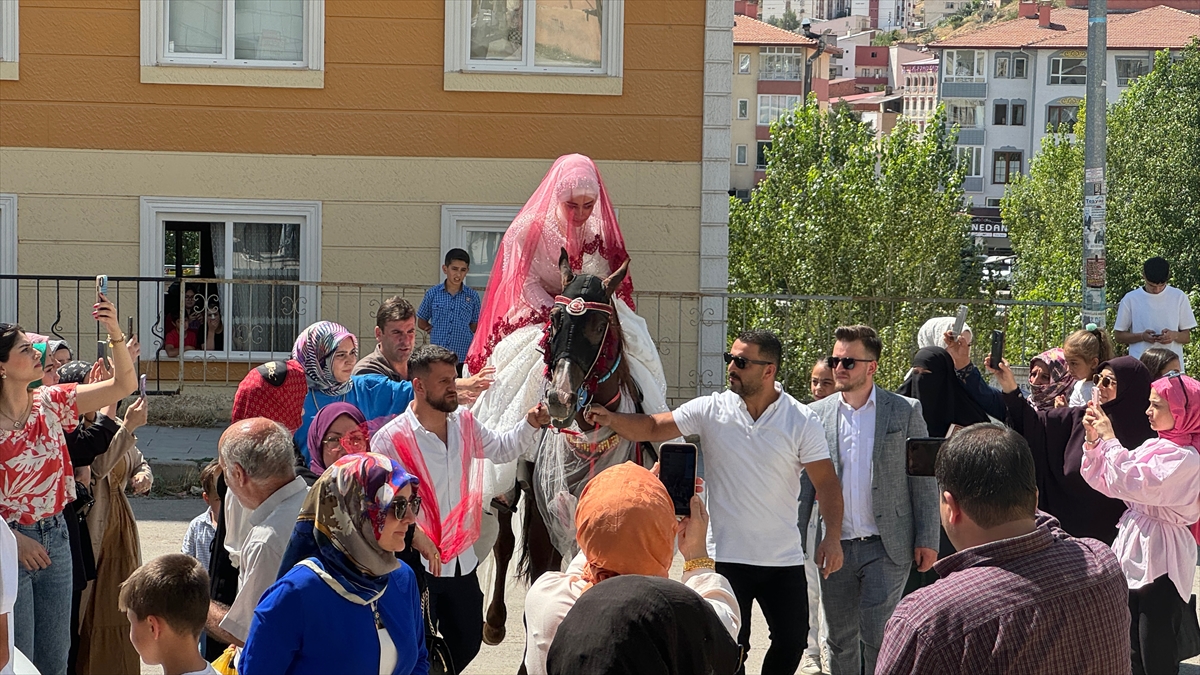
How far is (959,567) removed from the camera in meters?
3.00

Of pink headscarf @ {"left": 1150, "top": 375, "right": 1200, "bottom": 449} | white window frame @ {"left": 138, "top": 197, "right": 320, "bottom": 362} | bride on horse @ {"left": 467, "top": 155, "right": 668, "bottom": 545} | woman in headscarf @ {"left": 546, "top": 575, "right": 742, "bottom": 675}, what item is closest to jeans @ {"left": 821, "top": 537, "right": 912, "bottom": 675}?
bride on horse @ {"left": 467, "top": 155, "right": 668, "bottom": 545}

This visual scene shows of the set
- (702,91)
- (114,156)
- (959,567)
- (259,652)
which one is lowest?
(259,652)

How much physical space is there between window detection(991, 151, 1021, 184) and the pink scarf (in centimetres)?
11164

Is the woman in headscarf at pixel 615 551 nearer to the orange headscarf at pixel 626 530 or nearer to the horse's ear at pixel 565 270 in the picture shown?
the orange headscarf at pixel 626 530

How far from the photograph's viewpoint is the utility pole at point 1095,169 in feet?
35.7

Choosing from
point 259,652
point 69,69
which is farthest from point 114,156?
point 259,652

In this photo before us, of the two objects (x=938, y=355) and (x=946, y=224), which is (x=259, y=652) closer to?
(x=938, y=355)

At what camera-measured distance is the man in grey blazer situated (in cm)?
579

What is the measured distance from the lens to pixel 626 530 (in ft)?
11.2

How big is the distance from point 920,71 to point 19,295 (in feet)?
420

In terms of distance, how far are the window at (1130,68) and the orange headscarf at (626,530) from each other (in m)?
100

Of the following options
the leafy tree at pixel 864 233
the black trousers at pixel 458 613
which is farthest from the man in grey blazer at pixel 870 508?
the leafy tree at pixel 864 233

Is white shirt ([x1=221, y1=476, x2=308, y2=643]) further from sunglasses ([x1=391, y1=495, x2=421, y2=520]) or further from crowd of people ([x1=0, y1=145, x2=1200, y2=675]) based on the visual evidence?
sunglasses ([x1=391, y1=495, x2=421, y2=520])

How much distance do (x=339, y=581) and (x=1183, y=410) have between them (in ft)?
13.2
